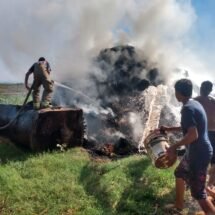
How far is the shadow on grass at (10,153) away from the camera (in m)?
9.08

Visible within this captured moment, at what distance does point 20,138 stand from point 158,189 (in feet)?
13.3

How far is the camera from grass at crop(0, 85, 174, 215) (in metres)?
6.64

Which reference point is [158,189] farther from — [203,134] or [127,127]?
[127,127]

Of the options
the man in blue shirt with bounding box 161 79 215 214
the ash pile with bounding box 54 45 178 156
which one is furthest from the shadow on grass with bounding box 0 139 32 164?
the man in blue shirt with bounding box 161 79 215 214

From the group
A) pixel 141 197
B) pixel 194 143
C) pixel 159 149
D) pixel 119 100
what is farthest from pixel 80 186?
pixel 119 100

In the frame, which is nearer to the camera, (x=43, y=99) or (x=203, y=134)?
(x=203, y=134)

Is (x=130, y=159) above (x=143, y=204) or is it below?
above

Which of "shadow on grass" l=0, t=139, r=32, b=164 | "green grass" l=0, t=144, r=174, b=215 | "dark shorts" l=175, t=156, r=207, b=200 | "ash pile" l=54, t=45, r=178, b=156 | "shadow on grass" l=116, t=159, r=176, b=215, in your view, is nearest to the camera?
"dark shorts" l=175, t=156, r=207, b=200

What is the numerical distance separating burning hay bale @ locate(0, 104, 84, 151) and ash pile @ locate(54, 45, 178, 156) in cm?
76

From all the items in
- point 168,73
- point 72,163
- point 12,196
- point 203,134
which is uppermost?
point 168,73

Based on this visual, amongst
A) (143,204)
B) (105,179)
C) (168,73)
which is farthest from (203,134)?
(168,73)

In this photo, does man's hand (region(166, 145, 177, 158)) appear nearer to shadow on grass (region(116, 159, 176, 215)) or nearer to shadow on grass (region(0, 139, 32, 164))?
shadow on grass (region(116, 159, 176, 215))

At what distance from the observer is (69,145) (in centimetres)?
1007

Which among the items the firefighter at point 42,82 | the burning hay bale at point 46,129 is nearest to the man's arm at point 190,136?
the burning hay bale at point 46,129
